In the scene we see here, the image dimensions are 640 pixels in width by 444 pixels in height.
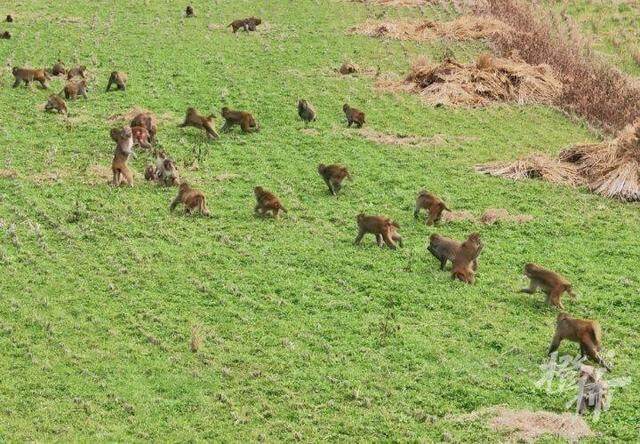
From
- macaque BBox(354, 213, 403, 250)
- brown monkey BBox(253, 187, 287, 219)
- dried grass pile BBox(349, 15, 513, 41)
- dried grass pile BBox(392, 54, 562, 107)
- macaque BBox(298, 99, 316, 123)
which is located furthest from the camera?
dried grass pile BBox(349, 15, 513, 41)

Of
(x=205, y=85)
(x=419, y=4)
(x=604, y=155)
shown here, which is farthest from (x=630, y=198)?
(x=419, y=4)

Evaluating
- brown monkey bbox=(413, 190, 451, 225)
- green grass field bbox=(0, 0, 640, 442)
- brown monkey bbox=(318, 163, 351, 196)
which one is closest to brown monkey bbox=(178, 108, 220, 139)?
green grass field bbox=(0, 0, 640, 442)

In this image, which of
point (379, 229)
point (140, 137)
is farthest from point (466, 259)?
point (140, 137)

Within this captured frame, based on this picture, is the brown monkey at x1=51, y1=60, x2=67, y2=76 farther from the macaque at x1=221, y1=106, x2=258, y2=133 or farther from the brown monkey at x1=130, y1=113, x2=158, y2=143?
the macaque at x1=221, y1=106, x2=258, y2=133

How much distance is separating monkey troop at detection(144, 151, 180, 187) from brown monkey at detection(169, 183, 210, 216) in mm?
1309

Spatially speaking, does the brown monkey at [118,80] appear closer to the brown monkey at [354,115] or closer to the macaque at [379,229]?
the brown monkey at [354,115]

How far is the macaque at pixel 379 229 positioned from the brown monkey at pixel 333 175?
232cm

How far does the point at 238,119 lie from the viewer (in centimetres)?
2183

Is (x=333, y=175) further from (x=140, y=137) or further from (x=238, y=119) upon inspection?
(x=140, y=137)

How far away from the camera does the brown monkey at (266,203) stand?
17.1 meters

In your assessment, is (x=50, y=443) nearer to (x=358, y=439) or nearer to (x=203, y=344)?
(x=203, y=344)

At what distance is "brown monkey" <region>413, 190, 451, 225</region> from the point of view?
668 inches

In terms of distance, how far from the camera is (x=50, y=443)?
10586 mm

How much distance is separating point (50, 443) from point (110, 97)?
48.9ft
